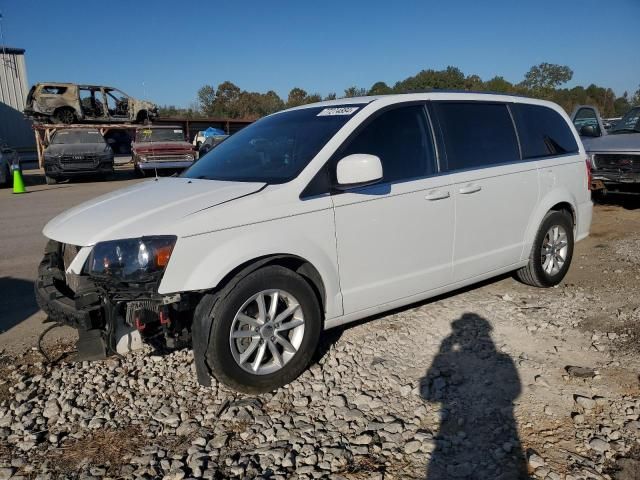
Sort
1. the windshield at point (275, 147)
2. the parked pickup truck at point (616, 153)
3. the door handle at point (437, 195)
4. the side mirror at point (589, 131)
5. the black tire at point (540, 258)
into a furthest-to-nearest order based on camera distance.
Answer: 1. the side mirror at point (589, 131)
2. the parked pickup truck at point (616, 153)
3. the black tire at point (540, 258)
4. the door handle at point (437, 195)
5. the windshield at point (275, 147)

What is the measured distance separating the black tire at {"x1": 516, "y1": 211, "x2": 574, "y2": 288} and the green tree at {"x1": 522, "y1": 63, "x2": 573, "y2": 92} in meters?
62.0

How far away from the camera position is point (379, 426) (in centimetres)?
287

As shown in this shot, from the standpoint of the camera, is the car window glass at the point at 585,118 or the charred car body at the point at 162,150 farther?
the charred car body at the point at 162,150

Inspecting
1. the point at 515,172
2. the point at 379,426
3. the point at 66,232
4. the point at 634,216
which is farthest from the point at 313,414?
the point at 634,216

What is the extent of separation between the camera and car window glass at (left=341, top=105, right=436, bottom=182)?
3686mm

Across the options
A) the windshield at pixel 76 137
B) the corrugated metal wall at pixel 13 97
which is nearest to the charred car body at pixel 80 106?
the windshield at pixel 76 137

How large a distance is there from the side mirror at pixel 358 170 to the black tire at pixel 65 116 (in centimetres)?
2304

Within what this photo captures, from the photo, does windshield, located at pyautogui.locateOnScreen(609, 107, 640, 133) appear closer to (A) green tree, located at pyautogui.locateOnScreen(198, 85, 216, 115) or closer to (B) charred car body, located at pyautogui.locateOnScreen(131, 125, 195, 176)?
(B) charred car body, located at pyautogui.locateOnScreen(131, 125, 195, 176)

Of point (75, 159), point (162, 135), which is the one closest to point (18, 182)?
point (75, 159)

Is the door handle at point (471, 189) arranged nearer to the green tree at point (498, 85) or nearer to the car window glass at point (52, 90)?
the car window glass at point (52, 90)

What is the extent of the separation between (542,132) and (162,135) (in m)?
15.8

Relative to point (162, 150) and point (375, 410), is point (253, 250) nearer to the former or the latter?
point (375, 410)

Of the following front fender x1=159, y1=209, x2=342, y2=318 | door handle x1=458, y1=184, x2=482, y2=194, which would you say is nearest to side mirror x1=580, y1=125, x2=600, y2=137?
door handle x1=458, y1=184, x2=482, y2=194

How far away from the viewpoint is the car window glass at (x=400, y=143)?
3.69 meters
